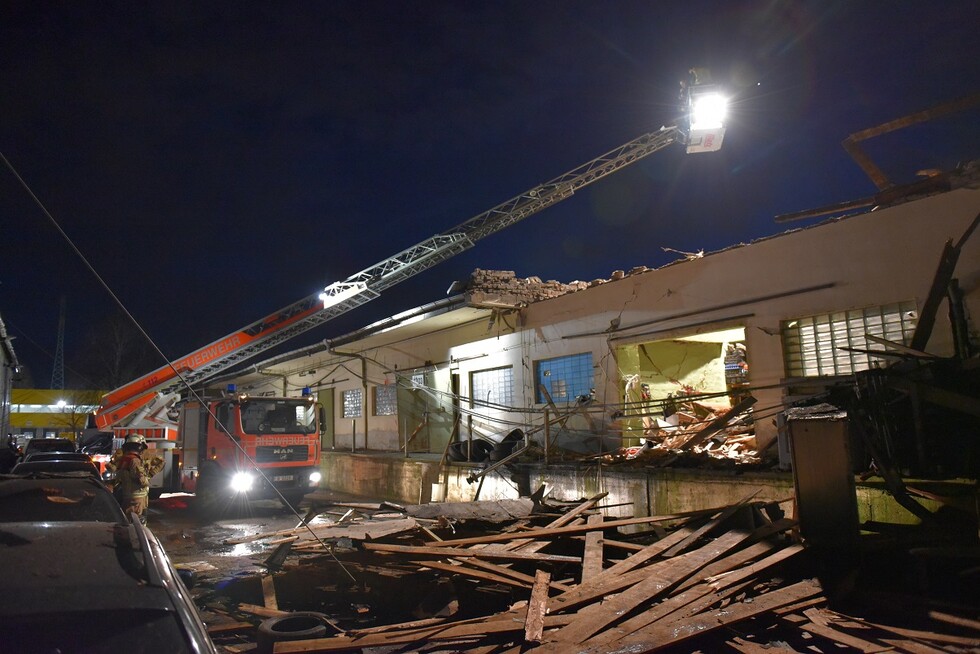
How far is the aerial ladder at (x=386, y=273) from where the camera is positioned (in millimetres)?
10989

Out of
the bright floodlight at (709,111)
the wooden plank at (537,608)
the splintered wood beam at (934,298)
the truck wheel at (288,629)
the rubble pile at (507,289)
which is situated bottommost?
the truck wheel at (288,629)

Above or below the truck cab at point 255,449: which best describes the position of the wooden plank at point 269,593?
below

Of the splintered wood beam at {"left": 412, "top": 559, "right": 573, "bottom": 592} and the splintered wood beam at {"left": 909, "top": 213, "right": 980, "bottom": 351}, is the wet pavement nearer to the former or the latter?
the splintered wood beam at {"left": 412, "top": 559, "right": 573, "bottom": 592}

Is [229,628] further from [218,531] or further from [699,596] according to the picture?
[218,531]

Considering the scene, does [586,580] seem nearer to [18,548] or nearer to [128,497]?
[18,548]

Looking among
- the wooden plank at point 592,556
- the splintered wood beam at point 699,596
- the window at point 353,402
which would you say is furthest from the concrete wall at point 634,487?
the window at point 353,402

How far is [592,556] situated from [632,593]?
1.18 meters

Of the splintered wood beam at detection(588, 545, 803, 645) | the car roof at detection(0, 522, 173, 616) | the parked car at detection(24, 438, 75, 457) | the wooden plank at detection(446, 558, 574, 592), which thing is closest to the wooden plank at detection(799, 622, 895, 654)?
the splintered wood beam at detection(588, 545, 803, 645)

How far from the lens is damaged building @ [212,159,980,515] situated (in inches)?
355

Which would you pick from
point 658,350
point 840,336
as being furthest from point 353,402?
point 840,336

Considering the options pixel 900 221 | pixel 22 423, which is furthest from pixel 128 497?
pixel 22 423

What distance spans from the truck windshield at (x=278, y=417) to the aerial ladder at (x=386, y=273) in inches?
70.2

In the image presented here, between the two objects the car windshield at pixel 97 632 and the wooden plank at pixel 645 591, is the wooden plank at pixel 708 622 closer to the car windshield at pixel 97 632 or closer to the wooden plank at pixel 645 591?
the wooden plank at pixel 645 591

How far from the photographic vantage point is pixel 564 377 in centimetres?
1503
